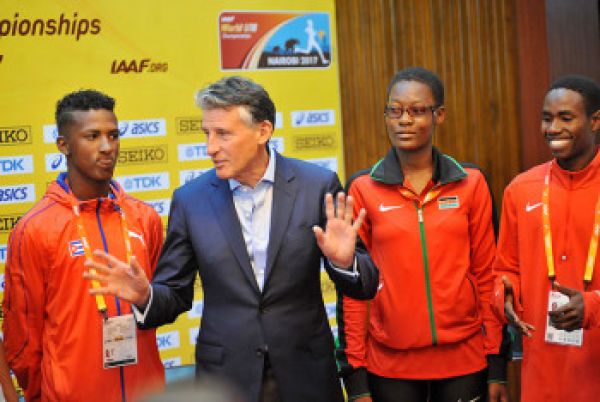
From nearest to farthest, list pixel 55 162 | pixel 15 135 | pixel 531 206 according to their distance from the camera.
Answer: pixel 531 206, pixel 15 135, pixel 55 162

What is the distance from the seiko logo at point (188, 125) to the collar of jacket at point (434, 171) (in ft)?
5.78

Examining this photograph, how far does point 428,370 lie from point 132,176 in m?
2.24

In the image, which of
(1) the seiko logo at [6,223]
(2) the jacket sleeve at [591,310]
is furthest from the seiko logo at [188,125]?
(2) the jacket sleeve at [591,310]

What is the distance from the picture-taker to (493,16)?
5.53 meters

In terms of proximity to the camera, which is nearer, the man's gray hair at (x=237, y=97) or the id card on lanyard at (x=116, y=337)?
the man's gray hair at (x=237, y=97)

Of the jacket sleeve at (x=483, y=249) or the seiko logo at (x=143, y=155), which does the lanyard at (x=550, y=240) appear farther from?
the seiko logo at (x=143, y=155)

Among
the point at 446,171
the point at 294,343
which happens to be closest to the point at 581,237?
the point at 446,171

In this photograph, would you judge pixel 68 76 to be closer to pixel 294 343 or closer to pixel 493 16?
pixel 294 343

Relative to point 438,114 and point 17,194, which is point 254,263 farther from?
point 17,194

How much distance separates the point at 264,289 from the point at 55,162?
2.15 m

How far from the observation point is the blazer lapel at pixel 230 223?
2701 millimetres

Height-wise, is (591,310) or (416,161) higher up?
(416,161)

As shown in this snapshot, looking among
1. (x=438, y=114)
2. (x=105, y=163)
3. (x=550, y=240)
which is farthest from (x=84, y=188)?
(x=550, y=240)

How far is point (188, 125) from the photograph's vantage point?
475 cm
